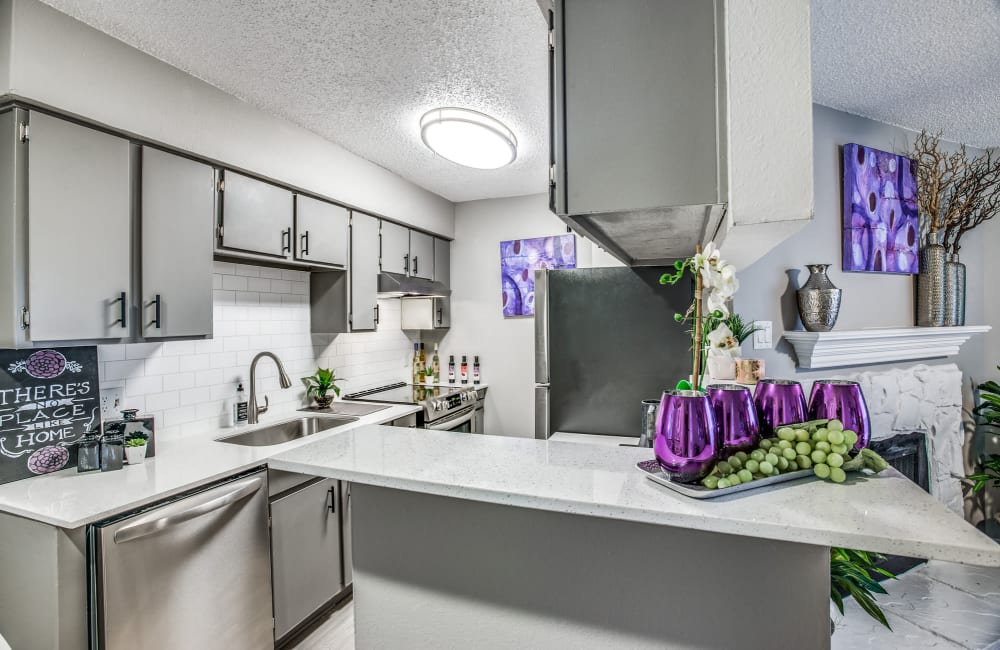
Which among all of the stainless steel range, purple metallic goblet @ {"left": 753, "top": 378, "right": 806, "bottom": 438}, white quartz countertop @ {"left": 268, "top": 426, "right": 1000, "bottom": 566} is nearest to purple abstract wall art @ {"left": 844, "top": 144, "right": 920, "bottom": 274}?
purple metallic goblet @ {"left": 753, "top": 378, "right": 806, "bottom": 438}

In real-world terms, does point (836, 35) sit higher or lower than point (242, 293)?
higher

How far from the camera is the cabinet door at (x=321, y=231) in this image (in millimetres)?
2629

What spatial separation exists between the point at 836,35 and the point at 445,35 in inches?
63.8

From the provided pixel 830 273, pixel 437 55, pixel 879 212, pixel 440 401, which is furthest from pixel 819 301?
pixel 440 401

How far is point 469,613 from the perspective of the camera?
120 cm

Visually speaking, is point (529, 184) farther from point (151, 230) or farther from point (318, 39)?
point (151, 230)

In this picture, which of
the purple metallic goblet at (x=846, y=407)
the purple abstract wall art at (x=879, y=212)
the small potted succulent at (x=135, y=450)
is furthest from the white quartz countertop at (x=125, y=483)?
the purple abstract wall art at (x=879, y=212)

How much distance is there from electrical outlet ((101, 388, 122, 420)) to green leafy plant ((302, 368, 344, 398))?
101cm

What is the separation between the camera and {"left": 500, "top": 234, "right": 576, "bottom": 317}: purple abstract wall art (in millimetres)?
3787

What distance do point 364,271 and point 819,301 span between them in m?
2.59

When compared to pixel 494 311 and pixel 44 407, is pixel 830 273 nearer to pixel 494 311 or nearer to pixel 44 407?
pixel 494 311

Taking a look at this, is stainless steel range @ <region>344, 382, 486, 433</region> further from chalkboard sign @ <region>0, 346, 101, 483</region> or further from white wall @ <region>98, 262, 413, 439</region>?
chalkboard sign @ <region>0, 346, 101, 483</region>

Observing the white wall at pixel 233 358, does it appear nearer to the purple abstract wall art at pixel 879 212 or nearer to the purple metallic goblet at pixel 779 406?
the purple metallic goblet at pixel 779 406

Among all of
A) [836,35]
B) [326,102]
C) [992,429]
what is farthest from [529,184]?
[992,429]
